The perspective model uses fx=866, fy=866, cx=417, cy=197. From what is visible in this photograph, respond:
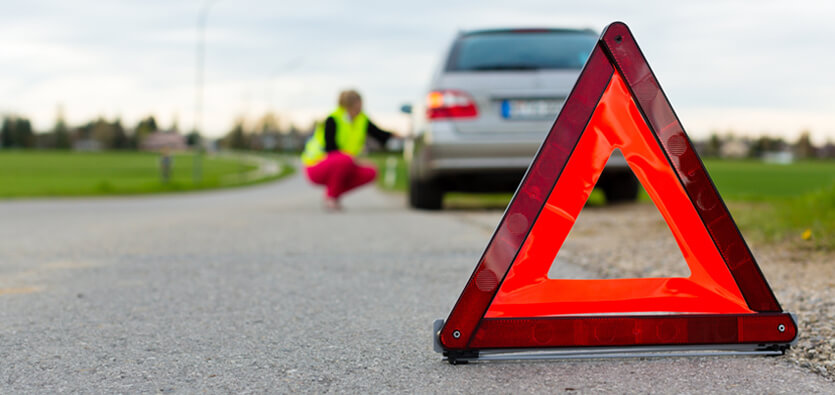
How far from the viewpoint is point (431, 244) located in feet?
21.0

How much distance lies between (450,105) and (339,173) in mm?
2426

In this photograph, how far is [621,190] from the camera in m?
10.4

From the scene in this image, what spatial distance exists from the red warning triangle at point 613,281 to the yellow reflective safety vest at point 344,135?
7375 mm

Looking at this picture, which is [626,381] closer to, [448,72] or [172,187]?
[448,72]

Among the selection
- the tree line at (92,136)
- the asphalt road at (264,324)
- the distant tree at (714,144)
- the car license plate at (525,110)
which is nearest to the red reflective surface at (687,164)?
the asphalt road at (264,324)

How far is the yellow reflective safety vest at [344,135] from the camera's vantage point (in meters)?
10.1

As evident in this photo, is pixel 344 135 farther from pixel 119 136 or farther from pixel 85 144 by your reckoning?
pixel 85 144

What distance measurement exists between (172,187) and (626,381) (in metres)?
22.4

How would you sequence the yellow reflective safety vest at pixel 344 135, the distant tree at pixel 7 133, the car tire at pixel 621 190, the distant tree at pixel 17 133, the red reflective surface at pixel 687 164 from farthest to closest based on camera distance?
the distant tree at pixel 17 133
the distant tree at pixel 7 133
the car tire at pixel 621 190
the yellow reflective safety vest at pixel 344 135
the red reflective surface at pixel 687 164

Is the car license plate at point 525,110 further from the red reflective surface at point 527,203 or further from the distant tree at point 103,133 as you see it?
the distant tree at point 103,133

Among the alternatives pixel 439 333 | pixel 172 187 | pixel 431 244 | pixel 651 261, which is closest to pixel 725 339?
pixel 439 333

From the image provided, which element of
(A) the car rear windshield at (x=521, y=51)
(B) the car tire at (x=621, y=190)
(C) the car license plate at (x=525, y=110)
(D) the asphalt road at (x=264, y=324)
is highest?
(A) the car rear windshield at (x=521, y=51)

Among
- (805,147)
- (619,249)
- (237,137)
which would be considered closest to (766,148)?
(805,147)

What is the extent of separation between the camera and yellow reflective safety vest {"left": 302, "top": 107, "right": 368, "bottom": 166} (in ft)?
33.1
